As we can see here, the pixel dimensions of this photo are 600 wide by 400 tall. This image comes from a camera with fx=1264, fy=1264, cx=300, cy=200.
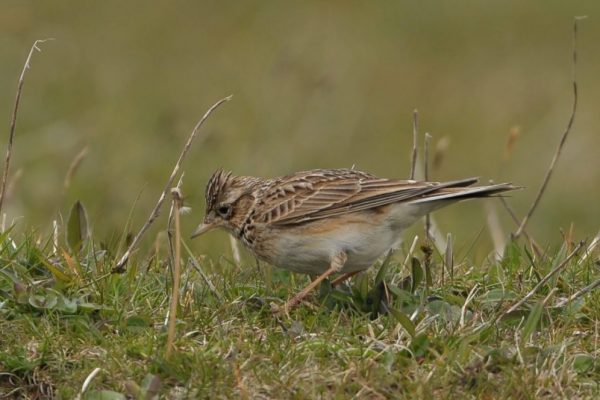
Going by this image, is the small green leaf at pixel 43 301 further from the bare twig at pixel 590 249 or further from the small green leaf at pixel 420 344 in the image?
the bare twig at pixel 590 249

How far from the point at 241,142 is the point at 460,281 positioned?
7.24 m

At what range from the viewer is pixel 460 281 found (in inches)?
292

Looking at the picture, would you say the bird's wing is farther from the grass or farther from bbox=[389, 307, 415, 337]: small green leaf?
bbox=[389, 307, 415, 337]: small green leaf

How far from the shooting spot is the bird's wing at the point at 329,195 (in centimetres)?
748

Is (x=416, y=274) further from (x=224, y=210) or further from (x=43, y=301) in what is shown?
(x=43, y=301)

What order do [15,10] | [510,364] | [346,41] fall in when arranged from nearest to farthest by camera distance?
[510,364] < [15,10] < [346,41]

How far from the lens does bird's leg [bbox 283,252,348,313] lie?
22.6 feet

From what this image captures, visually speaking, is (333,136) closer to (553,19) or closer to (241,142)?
(241,142)

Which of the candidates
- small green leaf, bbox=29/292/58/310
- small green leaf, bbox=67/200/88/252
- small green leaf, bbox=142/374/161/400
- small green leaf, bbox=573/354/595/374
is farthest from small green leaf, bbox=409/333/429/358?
small green leaf, bbox=67/200/88/252

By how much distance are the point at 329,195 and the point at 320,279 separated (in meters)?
0.74

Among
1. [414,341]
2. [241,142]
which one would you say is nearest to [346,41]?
[241,142]

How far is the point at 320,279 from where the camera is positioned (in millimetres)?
7199

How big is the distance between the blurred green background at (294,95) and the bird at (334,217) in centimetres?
336

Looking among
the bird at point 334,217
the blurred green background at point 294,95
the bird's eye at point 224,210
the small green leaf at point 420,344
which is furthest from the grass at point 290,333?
the blurred green background at point 294,95
